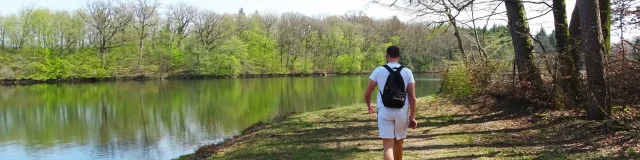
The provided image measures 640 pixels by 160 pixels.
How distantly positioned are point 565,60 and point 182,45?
199 ft

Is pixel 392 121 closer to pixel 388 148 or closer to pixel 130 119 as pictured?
pixel 388 148

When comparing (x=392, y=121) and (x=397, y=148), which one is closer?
(x=392, y=121)

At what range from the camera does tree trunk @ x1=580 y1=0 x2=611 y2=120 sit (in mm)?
7418

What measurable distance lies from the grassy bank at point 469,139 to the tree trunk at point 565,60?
57 centimetres

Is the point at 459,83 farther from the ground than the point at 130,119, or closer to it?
farther from the ground

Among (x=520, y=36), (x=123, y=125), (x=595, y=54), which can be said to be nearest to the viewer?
(x=595, y=54)

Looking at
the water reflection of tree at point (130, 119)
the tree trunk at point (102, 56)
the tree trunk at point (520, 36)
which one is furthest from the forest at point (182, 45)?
the tree trunk at point (520, 36)

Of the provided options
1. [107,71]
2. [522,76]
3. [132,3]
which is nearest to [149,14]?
[132,3]

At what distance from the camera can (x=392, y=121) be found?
4988mm

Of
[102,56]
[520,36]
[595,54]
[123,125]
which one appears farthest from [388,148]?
[102,56]

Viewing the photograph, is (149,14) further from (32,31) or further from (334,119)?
(334,119)

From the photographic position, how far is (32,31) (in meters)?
60.2

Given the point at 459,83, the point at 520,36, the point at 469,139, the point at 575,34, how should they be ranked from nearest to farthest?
the point at 469,139 → the point at 575,34 → the point at 520,36 → the point at 459,83

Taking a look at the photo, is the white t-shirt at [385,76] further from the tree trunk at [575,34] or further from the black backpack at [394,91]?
the tree trunk at [575,34]
